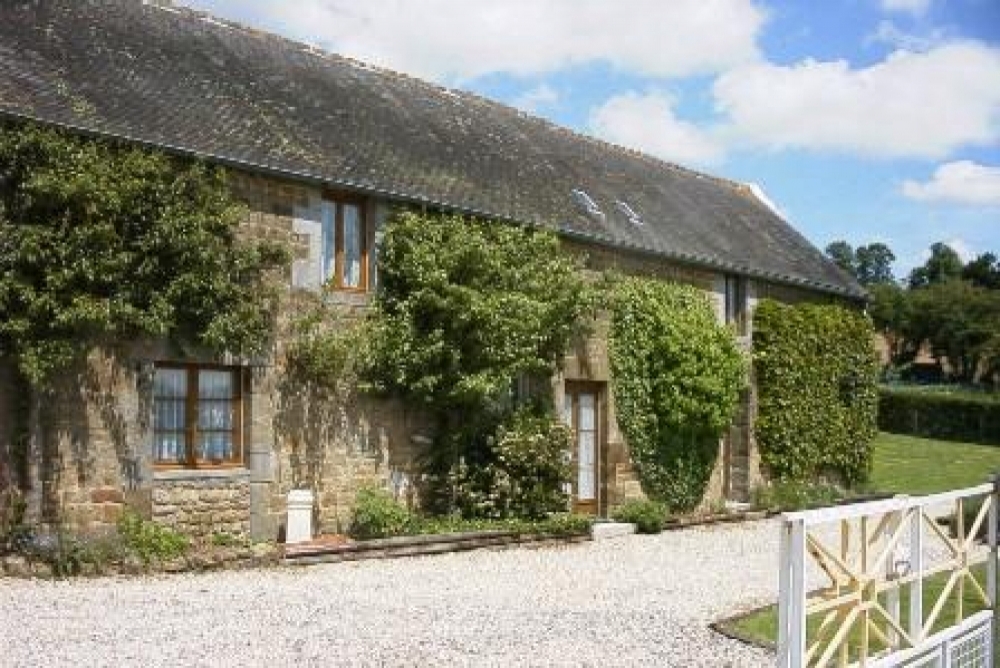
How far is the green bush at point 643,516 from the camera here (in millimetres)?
16141

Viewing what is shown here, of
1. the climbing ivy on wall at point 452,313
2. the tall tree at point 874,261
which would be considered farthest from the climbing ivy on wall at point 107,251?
the tall tree at point 874,261

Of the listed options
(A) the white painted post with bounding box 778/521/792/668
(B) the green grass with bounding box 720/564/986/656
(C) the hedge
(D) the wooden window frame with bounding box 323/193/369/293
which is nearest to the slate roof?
(D) the wooden window frame with bounding box 323/193/369/293

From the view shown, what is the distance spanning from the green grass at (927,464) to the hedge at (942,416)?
1.23m

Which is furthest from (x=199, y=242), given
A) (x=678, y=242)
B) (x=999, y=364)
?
(x=999, y=364)

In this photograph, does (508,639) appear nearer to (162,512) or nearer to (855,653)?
(855,653)

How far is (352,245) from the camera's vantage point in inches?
564

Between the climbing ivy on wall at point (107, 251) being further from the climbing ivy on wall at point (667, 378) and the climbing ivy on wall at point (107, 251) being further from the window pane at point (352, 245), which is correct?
the climbing ivy on wall at point (667, 378)

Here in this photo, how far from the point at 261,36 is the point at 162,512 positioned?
842 centimetres

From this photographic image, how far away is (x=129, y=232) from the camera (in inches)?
456

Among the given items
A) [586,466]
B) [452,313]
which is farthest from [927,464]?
[452,313]

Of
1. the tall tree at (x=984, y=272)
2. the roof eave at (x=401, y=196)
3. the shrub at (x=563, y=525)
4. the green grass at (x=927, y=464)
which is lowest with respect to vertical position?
the green grass at (x=927, y=464)

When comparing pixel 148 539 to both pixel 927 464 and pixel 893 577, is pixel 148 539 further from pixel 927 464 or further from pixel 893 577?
pixel 927 464

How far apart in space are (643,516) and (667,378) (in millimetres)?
2763

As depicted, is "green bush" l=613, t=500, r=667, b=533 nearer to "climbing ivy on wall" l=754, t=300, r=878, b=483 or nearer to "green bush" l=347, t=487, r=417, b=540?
"green bush" l=347, t=487, r=417, b=540
